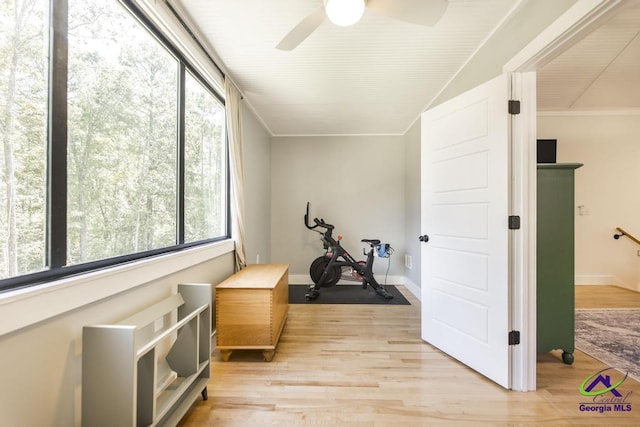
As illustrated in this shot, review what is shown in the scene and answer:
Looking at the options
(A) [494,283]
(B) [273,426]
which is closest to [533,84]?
(A) [494,283]

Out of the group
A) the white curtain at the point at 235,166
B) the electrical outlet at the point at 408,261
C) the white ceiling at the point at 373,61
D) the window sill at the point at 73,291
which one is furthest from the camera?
the electrical outlet at the point at 408,261

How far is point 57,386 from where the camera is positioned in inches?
36.2

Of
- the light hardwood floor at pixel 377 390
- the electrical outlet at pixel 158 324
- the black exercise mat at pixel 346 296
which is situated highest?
the electrical outlet at pixel 158 324

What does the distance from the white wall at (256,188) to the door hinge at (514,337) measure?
101 inches

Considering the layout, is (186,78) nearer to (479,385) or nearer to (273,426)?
(273,426)

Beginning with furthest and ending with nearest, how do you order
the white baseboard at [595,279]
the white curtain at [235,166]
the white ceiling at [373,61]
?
1. the white baseboard at [595,279]
2. the white curtain at [235,166]
3. the white ceiling at [373,61]

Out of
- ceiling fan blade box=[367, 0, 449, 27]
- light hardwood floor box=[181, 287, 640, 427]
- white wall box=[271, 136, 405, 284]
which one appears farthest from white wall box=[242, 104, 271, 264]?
ceiling fan blade box=[367, 0, 449, 27]

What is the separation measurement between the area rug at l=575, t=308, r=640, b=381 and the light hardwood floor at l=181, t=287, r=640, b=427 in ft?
0.50

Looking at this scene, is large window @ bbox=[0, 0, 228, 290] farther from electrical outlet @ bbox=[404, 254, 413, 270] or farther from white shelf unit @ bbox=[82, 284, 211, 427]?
electrical outlet @ bbox=[404, 254, 413, 270]

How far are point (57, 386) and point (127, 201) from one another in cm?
86

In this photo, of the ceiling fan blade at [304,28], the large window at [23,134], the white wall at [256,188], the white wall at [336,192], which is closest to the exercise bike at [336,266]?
the white wall at [336,192]

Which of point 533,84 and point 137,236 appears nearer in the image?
point 137,236

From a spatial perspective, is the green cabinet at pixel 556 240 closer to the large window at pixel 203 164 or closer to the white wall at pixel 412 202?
the white wall at pixel 412 202

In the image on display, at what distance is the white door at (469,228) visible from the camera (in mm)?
1593
